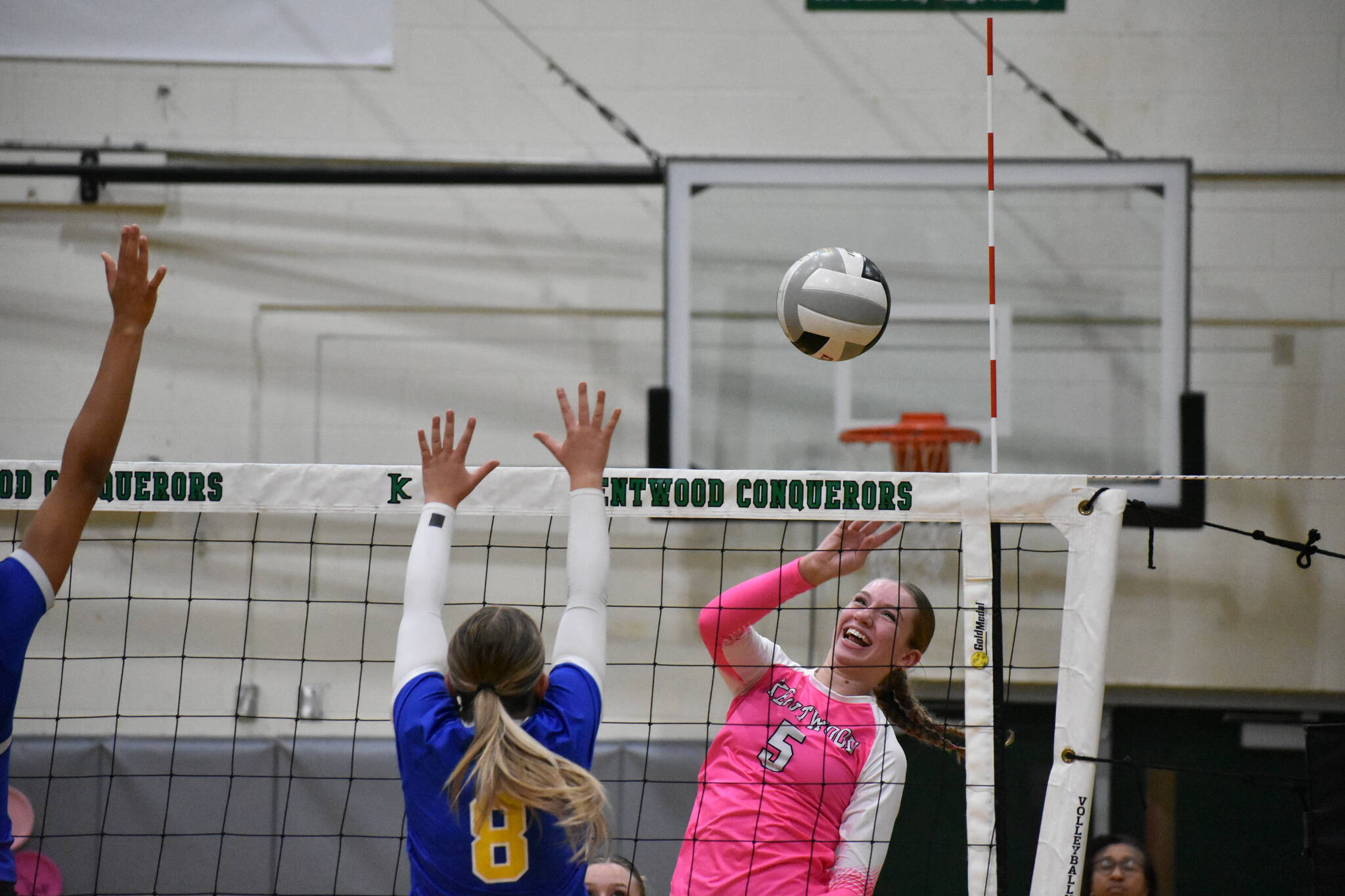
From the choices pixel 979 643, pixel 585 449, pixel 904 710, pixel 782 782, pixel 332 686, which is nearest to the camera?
pixel 585 449

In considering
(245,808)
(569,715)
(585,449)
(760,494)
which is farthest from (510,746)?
Answer: (245,808)

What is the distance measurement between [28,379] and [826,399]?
4.20 metres

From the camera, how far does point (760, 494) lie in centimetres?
287

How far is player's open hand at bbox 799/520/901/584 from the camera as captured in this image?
9.42 feet

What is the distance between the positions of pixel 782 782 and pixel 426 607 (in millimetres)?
1292

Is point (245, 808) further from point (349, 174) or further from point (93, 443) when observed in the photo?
point (93, 443)

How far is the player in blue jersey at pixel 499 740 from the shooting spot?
1789 mm

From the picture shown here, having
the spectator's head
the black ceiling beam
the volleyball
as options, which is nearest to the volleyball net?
the spectator's head

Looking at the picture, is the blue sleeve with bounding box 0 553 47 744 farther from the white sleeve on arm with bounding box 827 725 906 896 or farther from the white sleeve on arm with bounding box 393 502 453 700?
the white sleeve on arm with bounding box 827 725 906 896

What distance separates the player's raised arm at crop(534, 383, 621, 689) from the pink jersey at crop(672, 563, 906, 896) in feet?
2.90

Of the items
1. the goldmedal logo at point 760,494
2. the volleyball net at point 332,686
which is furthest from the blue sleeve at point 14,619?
the volleyball net at point 332,686

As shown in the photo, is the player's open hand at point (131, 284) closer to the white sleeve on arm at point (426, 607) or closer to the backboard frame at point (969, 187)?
the white sleeve on arm at point (426, 607)

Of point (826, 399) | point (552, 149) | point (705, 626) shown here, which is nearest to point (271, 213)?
point (552, 149)

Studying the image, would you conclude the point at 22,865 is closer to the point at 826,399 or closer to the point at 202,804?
the point at 202,804
